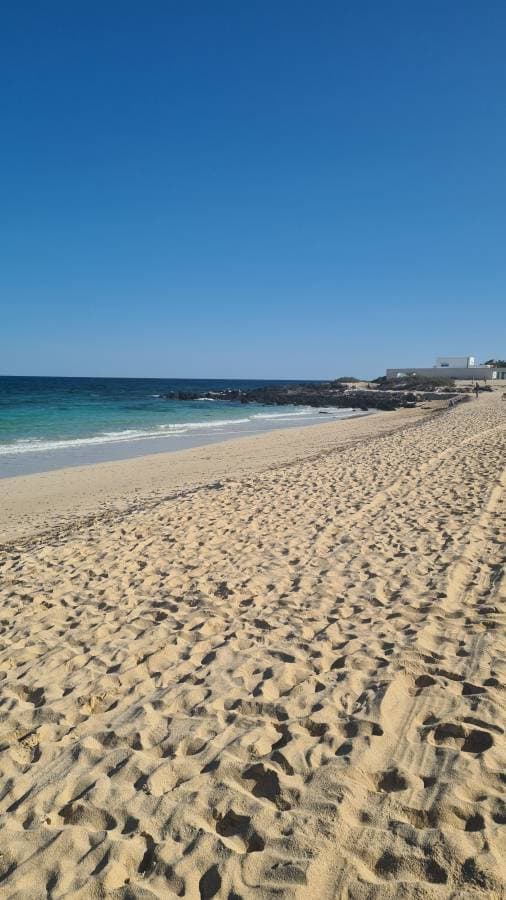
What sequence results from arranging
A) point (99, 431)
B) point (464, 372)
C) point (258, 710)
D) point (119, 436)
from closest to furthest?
point (258, 710) → point (119, 436) → point (99, 431) → point (464, 372)

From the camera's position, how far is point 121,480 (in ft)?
47.6

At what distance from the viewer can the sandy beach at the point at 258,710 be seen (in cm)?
242

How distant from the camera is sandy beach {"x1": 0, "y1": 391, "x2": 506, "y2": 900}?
7.95 feet

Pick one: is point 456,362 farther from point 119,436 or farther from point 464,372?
point 119,436

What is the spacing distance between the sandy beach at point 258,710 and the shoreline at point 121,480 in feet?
8.27

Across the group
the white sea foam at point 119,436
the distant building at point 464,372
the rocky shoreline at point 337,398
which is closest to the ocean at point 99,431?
the white sea foam at point 119,436

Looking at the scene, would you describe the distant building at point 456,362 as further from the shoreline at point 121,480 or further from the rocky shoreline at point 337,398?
the shoreline at point 121,480

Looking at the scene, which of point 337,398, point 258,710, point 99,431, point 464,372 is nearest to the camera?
point 258,710

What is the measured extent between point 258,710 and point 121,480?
11.6 m

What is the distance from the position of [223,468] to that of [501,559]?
10.8 metres

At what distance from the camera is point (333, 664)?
13.4 ft

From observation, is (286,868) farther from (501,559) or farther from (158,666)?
(501,559)

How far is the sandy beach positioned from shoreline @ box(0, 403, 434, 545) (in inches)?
99.3

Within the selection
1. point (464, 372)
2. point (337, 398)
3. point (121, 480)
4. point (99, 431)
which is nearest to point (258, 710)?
point (121, 480)
